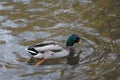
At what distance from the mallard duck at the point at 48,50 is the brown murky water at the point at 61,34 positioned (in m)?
0.15

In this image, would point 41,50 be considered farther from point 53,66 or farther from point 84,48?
point 84,48

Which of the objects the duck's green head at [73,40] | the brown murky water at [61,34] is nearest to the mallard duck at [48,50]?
the duck's green head at [73,40]

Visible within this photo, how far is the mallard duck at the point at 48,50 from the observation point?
10.1 metres

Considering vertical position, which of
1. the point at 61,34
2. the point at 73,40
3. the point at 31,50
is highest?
the point at 31,50

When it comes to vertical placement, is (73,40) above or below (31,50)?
below

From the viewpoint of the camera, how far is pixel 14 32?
11.7 metres

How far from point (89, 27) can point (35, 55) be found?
240 centimetres

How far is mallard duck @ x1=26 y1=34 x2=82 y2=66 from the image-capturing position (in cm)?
1007

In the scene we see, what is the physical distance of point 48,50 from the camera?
10.2 meters

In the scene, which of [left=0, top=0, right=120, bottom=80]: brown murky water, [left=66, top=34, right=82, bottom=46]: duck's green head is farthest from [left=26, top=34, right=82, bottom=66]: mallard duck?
[left=0, top=0, right=120, bottom=80]: brown murky water

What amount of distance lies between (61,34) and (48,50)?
140cm

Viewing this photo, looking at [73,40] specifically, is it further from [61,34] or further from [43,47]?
[43,47]

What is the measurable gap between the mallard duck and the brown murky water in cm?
15

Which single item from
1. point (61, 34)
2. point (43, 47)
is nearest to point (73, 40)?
point (61, 34)
